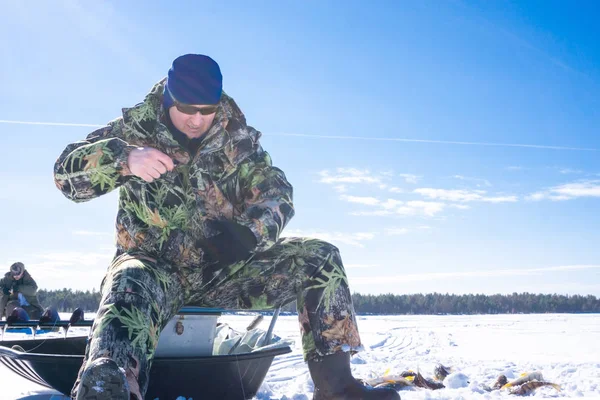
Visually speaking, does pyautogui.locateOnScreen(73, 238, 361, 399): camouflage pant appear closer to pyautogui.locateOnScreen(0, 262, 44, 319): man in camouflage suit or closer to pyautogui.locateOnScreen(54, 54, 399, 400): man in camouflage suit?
pyautogui.locateOnScreen(54, 54, 399, 400): man in camouflage suit

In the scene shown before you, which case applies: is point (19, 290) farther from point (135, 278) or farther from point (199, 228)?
point (135, 278)

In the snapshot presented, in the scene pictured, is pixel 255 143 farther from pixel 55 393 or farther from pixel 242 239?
pixel 55 393

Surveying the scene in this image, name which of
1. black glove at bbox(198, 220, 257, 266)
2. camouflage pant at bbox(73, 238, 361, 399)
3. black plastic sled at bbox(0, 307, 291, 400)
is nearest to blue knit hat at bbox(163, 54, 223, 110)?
black glove at bbox(198, 220, 257, 266)

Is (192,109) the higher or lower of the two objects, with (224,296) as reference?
higher

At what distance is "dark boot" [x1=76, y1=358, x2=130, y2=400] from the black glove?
734 millimetres

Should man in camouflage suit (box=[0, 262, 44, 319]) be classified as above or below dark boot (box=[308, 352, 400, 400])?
above

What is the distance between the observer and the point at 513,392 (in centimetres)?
379

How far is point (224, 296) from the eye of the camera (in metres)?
2.41

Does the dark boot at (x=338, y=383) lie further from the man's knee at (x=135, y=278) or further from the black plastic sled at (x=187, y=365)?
the man's knee at (x=135, y=278)

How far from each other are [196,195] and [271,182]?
1.15ft

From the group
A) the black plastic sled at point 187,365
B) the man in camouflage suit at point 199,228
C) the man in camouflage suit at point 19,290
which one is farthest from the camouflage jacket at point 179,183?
the man in camouflage suit at point 19,290

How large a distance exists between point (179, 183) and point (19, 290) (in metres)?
8.38

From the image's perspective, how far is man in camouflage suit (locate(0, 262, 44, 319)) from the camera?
9.23m

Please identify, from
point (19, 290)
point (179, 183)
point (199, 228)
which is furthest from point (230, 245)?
point (19, 290)
